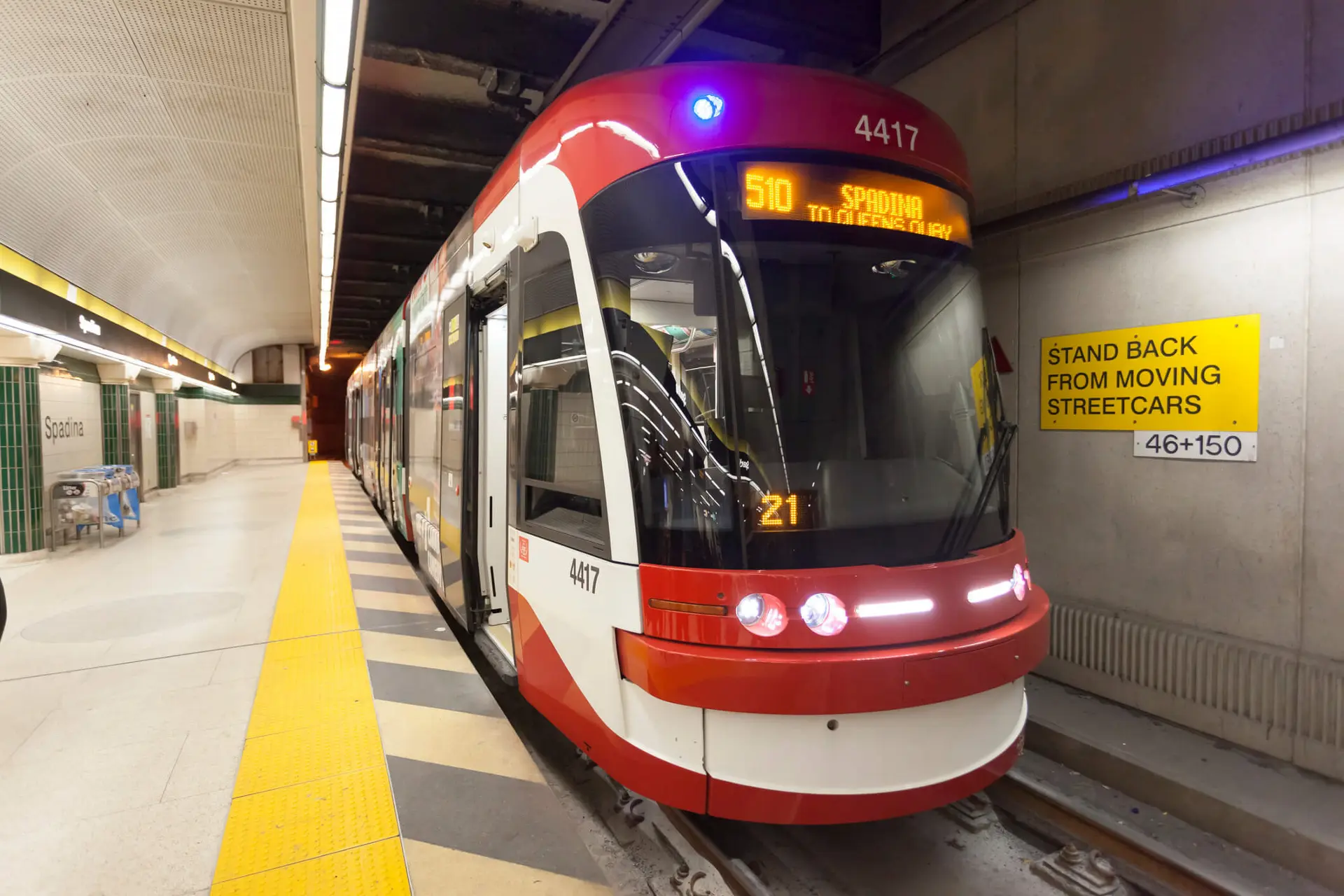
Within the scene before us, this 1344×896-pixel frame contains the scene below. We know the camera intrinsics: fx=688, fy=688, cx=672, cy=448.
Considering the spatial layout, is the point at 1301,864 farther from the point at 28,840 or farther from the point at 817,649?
the point at 28,840

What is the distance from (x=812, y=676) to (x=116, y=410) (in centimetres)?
1521

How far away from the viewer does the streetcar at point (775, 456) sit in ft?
7.35

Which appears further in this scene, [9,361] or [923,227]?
[9,361]

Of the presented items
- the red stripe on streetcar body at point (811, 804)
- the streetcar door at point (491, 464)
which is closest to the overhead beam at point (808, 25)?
the streetcar door at point (491, 464)

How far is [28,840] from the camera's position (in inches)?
106

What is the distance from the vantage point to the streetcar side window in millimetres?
2633

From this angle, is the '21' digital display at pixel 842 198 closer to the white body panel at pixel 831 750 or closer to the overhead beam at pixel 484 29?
the white body panel at pixel 831 750

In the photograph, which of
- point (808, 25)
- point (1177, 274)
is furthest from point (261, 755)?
point (808, 25)

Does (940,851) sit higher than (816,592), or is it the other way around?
(816,592)

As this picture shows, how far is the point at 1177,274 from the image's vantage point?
3674mm

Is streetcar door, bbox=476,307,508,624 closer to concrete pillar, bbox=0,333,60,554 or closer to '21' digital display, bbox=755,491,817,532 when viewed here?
'21' digital display, bbox=755,491,817,532

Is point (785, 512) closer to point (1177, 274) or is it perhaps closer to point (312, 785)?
point (312, 785)

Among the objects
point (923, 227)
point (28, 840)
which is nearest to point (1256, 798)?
point (923, 227)

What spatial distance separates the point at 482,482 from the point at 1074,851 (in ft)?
11.4
